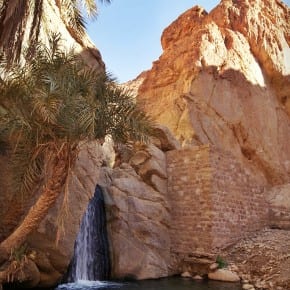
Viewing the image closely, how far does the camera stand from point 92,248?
1186 centimetres

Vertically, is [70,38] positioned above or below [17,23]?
above

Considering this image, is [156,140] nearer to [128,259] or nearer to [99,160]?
[99,160]

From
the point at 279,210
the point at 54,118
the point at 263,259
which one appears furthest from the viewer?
the point at 279,210

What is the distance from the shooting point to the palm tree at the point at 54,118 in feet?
26.3

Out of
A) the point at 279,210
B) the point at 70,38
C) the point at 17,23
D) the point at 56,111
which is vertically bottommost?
the point at 279,210

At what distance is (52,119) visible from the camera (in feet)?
25.7

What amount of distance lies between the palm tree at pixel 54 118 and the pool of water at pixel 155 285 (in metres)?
2.74

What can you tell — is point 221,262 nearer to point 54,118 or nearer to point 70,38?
point 54,118

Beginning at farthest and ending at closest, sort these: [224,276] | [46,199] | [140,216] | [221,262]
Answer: [140,216] → [221,262] → [224,276] → [46,199]

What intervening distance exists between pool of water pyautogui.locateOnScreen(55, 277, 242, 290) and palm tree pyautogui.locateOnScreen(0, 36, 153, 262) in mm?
2740

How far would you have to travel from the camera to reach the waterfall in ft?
36.9

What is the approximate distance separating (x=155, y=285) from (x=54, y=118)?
577 centimetres

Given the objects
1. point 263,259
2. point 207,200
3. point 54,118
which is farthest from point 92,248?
point 54,118

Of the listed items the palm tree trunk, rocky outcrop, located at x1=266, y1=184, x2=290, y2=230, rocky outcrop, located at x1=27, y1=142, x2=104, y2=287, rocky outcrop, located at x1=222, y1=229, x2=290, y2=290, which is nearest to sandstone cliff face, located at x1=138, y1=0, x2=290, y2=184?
rocky outcrop, located at x1=266, y1=184, x2=290, y2=230
